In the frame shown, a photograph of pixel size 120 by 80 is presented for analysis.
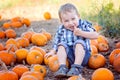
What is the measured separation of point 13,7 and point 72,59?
556 cm

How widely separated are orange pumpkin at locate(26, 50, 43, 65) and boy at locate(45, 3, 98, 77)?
0.37 ft

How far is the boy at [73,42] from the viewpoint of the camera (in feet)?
12.5

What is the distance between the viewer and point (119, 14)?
5.69 meters

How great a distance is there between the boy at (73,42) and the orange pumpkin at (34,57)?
113mm

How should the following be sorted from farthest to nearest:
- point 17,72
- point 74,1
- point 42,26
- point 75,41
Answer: point 74,1
point 42,26
point 75,41
point 17,72

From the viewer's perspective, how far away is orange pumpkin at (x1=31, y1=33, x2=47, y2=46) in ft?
17.0

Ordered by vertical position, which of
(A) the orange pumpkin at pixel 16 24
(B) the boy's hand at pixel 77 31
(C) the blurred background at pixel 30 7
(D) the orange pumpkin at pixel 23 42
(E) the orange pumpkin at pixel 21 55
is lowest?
(E) the orange pumpkin at pixel 21 55

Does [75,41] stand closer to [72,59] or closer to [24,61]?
[72,59]

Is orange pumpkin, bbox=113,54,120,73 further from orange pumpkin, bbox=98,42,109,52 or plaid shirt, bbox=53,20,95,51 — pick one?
orange pumpkin, bbox=98,42,109,52

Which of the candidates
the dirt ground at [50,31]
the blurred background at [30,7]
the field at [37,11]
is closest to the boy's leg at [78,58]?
the dirt ground at [50,31]

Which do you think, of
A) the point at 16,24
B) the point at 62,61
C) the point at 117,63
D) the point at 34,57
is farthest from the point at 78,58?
the point at 16,24

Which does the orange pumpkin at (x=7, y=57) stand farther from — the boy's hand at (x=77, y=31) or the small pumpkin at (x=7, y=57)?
the boy's hand at (x=77, y=31)

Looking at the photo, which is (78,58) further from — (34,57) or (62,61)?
(34,57)

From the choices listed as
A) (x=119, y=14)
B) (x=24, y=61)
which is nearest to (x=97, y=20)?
(x=119, y=14)
